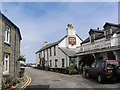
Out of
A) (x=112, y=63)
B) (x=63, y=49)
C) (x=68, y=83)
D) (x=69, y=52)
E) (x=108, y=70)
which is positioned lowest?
(x=68, y=83)

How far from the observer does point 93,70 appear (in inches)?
527

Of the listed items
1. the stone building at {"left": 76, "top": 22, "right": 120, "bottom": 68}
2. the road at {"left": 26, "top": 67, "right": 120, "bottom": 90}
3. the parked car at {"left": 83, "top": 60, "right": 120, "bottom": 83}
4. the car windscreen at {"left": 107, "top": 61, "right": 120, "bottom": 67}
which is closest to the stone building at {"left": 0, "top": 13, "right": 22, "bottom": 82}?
the road at {"left": 26, "top": 67, "right": 120, "bottom": 90}

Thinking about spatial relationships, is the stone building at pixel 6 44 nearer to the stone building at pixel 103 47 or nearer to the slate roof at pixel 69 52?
the stone building at pixel 103 47

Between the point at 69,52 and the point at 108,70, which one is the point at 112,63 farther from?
the point at 69,52

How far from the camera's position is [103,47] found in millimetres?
16734

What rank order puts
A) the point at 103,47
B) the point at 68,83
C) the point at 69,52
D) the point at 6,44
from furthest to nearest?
the point at 69,52, the point at 103,47, the point at 68,83, the point at 6,44

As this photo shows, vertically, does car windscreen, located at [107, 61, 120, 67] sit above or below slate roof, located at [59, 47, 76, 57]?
below

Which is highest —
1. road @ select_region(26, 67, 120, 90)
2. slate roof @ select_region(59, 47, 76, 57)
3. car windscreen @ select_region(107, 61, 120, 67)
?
slate roof @ select_region(59, 47, 76, 57)

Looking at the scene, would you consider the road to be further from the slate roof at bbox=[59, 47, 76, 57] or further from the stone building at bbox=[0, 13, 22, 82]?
the slate roof at bbox=[59, 47, 76, 57]

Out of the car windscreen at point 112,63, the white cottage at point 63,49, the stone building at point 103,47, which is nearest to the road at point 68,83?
the car windscreen at point 112,63

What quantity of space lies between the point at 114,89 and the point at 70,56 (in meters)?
14.5

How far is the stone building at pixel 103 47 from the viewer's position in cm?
1524

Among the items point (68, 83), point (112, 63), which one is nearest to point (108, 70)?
point (112, 63)

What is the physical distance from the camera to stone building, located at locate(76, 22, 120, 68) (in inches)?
600
